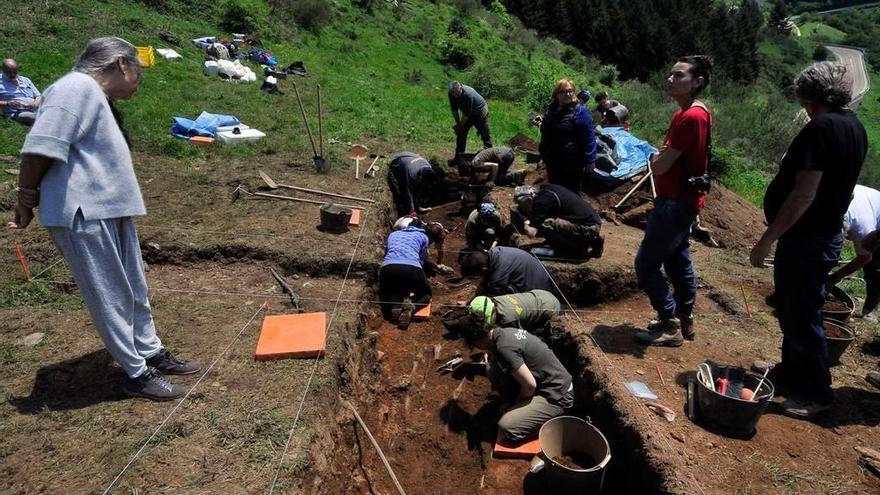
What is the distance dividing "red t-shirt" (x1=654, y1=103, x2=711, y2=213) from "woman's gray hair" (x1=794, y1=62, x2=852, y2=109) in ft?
2.31

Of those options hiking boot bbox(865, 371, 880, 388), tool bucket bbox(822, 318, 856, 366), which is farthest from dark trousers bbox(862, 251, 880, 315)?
hiking boot bbox(865, 371, 880, 388)

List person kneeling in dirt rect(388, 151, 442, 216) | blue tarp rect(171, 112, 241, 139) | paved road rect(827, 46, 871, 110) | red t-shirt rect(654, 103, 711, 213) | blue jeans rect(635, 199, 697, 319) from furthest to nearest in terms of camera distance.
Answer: paved road rect(827, 46, 871, 110), blue tarp rect(171, 112, 241, 139), person kneeling in dirt rect(388, 151, 442, 216), blue jeans rect(635, 199, 697, 319), red t-shirt rect(654, 103, 711, 213)

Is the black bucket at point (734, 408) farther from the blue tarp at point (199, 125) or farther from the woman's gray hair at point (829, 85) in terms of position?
the blue tarp at point (199, 125)

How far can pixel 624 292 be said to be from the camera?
579cm

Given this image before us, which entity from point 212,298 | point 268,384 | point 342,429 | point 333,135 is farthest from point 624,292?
point 333,135

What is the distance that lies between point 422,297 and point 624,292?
2317 millimetres

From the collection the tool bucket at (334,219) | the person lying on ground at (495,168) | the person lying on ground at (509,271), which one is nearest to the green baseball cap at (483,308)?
the person lying on ground at (509,271)

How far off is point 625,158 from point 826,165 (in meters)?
6.23

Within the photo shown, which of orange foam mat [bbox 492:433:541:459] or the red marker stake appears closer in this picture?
orange foam mat [bbox 492:433:541:459]

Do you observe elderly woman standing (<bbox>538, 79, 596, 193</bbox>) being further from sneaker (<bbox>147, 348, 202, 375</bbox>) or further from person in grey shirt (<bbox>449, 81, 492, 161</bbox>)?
sneaker (<bbox>147, 348, 202, 375</bbox>)

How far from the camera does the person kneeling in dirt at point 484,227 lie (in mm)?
6434

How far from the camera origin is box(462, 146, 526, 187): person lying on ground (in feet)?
28.8

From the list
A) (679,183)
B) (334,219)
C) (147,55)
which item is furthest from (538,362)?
(147,55)

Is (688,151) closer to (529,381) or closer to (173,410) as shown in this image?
(529,381)
